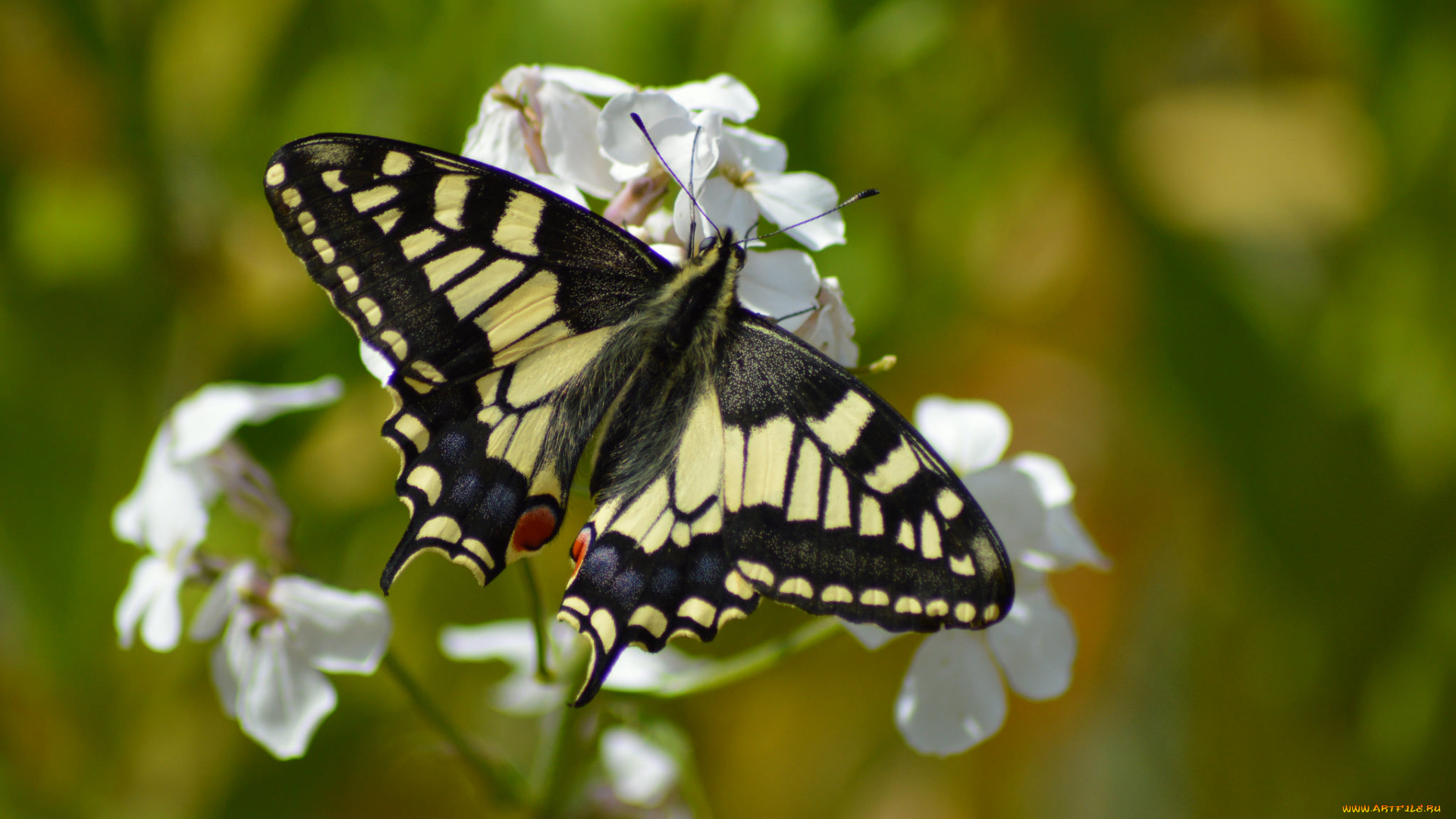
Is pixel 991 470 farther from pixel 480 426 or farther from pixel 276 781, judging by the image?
pixel 276 781

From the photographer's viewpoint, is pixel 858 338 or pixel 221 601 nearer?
pixel 221 601

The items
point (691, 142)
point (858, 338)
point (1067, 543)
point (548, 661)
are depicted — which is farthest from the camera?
point (858, 338)

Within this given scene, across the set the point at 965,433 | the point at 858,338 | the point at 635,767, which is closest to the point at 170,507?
the point at 635,767

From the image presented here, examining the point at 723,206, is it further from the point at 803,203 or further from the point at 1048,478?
the point at 1048,478

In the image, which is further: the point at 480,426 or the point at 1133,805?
the point at 1133,805

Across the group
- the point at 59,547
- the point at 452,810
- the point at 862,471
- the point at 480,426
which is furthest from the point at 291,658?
the point at 452,810

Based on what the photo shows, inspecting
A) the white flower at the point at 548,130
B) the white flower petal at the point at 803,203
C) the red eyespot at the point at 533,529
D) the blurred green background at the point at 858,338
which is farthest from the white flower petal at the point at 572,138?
the blurred green background at the point at 858,338
